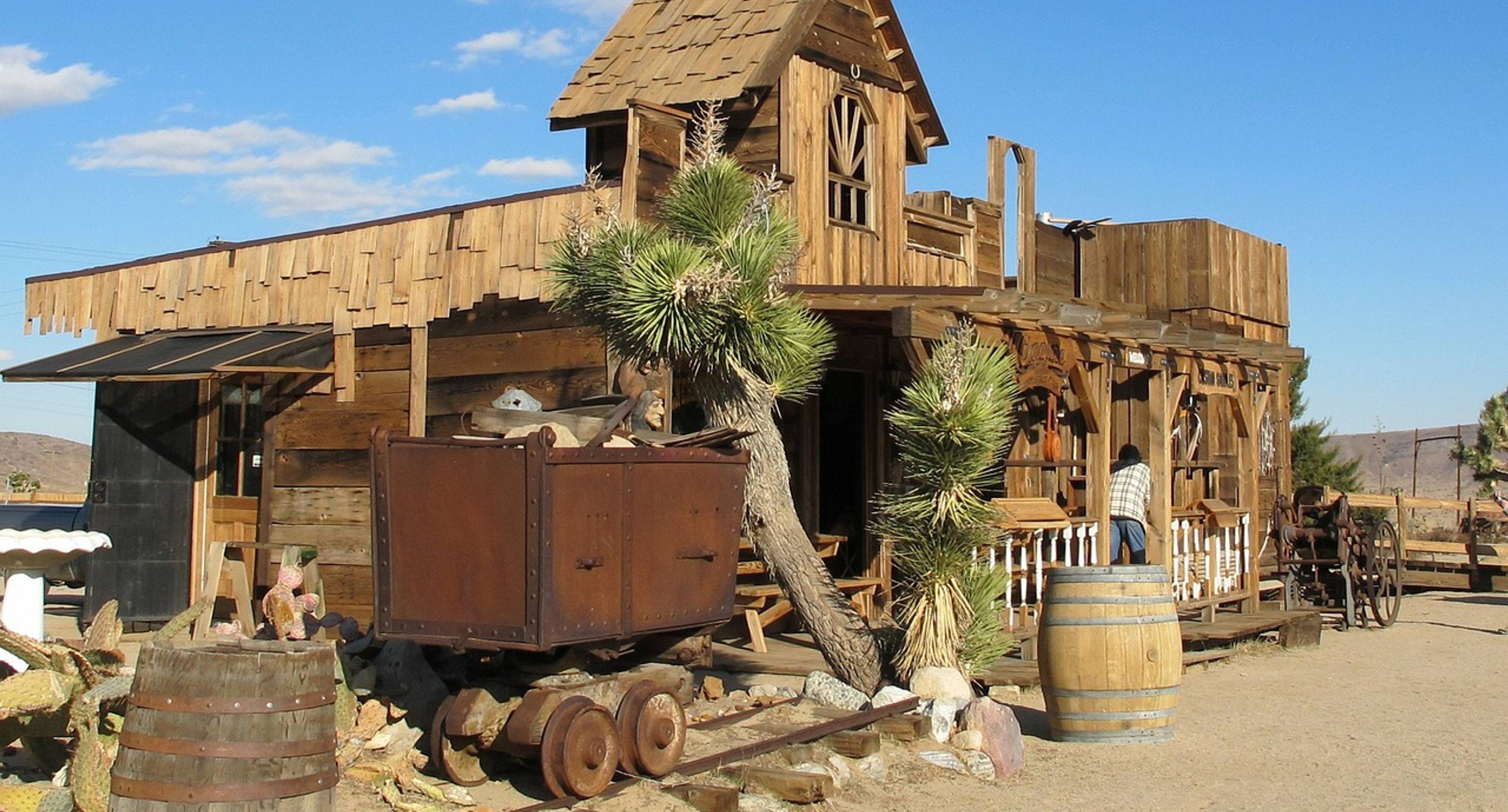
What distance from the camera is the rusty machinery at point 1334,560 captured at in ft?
47.5

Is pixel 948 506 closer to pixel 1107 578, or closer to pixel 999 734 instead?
pixel 1107 578

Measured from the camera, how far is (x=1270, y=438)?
18.0 m

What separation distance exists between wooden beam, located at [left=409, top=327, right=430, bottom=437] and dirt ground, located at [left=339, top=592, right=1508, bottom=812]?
4.47 meters

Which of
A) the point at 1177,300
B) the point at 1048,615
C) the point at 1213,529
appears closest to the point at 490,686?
the point at 1048,615

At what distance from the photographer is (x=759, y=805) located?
6.40 metres

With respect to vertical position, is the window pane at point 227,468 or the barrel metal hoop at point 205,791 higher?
the window pane at point 227,468

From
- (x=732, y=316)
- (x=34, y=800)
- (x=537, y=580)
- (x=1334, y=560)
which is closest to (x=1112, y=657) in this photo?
(x=732, y=316)

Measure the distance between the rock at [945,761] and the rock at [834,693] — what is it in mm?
730

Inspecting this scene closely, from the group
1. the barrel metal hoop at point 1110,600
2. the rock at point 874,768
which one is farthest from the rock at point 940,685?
the rock at point 874,768

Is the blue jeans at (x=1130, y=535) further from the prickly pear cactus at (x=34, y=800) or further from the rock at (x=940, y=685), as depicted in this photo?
the prickly pear cactus at (x=34, y=800)

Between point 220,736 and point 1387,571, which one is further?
point 1387,571

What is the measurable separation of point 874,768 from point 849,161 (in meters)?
6.54

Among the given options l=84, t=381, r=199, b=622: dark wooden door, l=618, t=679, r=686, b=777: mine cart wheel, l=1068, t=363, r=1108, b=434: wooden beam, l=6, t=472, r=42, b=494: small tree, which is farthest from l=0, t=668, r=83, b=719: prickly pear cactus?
l=6, t=472, r=42, b=494: small tree

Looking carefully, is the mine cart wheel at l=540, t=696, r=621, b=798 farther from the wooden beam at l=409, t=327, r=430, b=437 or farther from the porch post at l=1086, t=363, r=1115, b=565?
the porch post at l=1086, t=363, r=1115, b=565
